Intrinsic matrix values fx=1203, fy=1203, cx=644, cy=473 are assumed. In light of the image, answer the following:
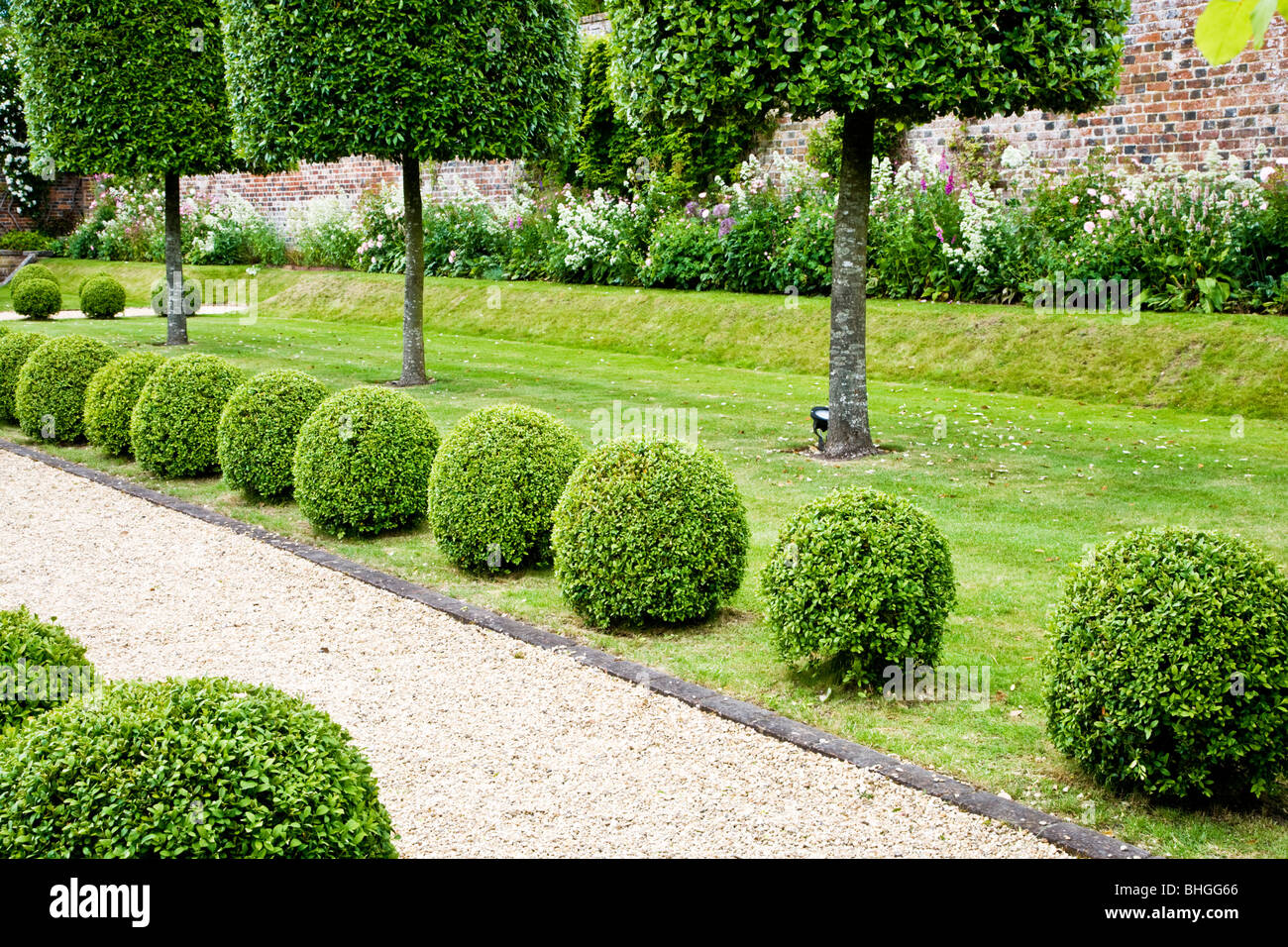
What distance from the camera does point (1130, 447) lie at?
10.9m

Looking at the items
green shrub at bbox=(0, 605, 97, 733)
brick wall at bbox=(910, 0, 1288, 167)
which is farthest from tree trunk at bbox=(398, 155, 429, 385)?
green shrub at bbox=(0, 605, 97, 733)

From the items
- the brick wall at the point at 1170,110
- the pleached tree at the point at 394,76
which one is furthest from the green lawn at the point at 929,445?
the brick wall at the point at 1170,110

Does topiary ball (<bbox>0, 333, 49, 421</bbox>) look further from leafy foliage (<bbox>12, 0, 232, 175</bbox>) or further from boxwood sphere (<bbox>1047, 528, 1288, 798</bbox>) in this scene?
boxwood sphere (<bbox>1047, 528, 1288, 798</bbox>)

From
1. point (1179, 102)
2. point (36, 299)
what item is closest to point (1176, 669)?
point (1179, 102)

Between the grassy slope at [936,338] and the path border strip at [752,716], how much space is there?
8.68 m

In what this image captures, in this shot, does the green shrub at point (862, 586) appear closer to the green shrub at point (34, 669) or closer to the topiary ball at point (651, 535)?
the topiary ball at point (651, 535)

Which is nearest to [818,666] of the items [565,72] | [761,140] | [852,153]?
[852,153]

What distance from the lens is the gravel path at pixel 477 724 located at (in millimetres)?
4395

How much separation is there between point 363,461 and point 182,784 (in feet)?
20.1

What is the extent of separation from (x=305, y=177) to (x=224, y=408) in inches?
901

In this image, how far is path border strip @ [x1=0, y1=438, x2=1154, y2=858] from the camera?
14.1 feet

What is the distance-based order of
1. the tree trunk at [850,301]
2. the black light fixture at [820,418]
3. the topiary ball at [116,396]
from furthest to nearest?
the topiary ball at [116,396] → the black light fixture at [820,418] → the tree trunk at [850,301]

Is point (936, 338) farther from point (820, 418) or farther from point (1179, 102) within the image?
point (820, 418)

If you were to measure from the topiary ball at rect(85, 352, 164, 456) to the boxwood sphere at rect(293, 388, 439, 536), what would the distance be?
3.71 metres
